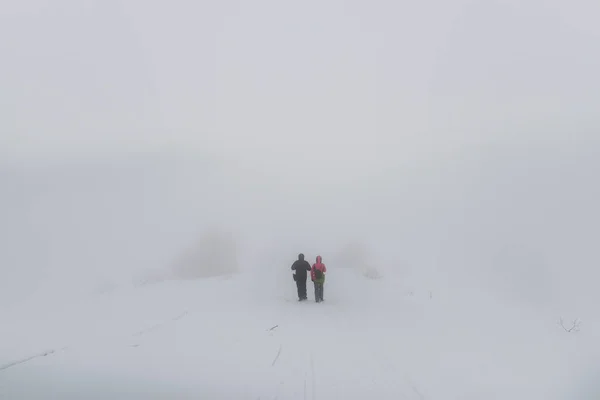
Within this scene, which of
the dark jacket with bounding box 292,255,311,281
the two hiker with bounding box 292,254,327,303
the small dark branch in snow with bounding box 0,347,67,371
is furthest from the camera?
the dark jacket with bounding box 292,255,311,281

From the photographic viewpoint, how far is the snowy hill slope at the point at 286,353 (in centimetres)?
586

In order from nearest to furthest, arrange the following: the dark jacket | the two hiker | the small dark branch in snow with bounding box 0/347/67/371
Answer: the small dark branch in snow with bounding box 0/347/67/371 → the two hiker → the dark jacket

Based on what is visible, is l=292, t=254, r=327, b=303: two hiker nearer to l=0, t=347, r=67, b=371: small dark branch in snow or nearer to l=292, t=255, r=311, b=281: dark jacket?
l=292, t=255, r=311, b=281: dark jacket

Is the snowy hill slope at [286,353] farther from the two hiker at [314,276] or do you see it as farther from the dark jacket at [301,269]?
the dark jacket at [301,269]

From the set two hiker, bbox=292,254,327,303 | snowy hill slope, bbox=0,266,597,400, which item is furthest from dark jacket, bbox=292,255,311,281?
snowy hill slope, bbox=0,266,597,400

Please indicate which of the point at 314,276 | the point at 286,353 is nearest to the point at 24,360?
the point at 286,353

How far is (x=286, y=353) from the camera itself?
8219 millimetres

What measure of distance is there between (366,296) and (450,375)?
1183 centimetres

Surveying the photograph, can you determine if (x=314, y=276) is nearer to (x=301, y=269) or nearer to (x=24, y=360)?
(x=301, y=269)

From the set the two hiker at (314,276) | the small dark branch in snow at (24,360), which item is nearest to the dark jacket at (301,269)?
the two hiker at (314,276)

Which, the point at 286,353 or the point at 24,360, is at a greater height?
the point at 24,360

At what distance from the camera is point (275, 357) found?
785cm

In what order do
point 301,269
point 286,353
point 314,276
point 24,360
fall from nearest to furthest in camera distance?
point 24,360
point 286,353
point 314,276
point 301,269

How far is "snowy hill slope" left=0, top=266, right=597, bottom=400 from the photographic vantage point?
19.2 feet
